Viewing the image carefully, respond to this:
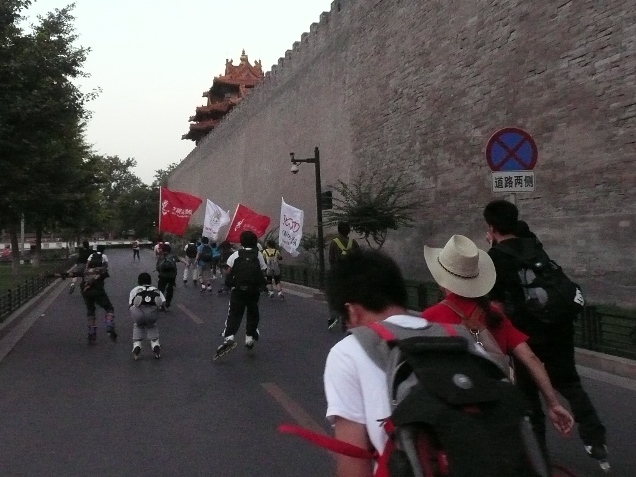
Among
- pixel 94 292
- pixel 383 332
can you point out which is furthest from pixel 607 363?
pixel 383 332

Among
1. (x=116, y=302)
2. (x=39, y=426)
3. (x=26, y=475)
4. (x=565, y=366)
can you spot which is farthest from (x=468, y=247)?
(x=116, y=302)

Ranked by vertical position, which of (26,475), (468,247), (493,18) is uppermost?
(493,18)

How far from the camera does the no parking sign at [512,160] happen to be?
8773mm

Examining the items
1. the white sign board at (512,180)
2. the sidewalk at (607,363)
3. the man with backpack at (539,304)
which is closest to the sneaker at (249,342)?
the sidewalk at (607,363)

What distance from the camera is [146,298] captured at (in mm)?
9945

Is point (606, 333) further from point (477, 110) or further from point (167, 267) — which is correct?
point (477, 110)

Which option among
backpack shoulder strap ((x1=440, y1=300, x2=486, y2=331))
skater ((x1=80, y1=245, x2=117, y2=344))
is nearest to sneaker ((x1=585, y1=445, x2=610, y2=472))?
backpack shoulder strap ((x1=440, y1=300, x2=486, y2=331))

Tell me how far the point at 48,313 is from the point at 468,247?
16.2 m

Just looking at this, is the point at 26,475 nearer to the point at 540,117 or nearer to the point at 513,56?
the point at 540,117

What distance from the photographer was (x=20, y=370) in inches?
388

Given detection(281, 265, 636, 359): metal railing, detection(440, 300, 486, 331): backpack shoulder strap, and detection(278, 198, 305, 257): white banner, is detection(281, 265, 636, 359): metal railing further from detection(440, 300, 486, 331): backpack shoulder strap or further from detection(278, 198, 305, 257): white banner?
detection(278, 198, 305, 257): white banner

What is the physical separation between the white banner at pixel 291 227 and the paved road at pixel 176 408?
9.16 metres

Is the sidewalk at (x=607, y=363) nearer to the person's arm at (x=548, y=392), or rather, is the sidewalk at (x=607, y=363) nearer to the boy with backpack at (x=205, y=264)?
the person's arm at (x=548, y=392)

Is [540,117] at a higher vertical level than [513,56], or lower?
lower
